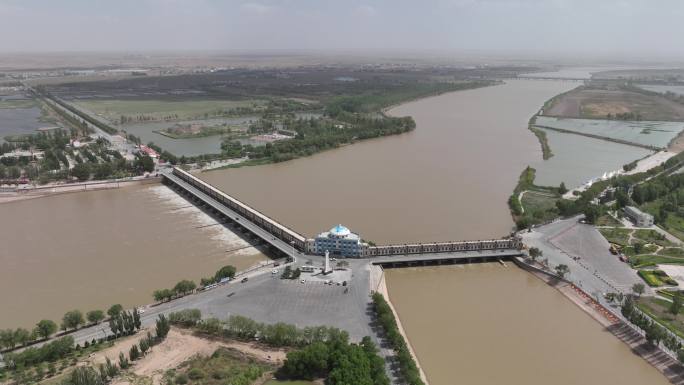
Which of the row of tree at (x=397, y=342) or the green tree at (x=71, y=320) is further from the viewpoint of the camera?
the green tree at (x=71, y=320)

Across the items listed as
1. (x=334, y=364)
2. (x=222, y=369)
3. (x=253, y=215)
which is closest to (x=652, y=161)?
(x=253, y=215)

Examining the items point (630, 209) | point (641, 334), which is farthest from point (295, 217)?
point (630, 209)

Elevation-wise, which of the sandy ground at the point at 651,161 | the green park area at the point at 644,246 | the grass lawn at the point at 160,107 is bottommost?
the green park area at the point at 644,246

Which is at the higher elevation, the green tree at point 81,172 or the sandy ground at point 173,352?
the green tree at point 81,172

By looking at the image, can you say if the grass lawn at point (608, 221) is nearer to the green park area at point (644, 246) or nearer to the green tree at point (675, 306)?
the green park area at point (644, 246)

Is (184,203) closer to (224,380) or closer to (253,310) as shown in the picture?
(253,310)

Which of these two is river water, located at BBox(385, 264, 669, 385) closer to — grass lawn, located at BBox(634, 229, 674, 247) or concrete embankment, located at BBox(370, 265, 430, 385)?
concrete embankment, located at BBox(370, 265, 430, 385)

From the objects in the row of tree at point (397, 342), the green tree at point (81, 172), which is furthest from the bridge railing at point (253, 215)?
the green tree at point (81, 172)

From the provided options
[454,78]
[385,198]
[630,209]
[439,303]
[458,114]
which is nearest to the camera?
[439,303]
